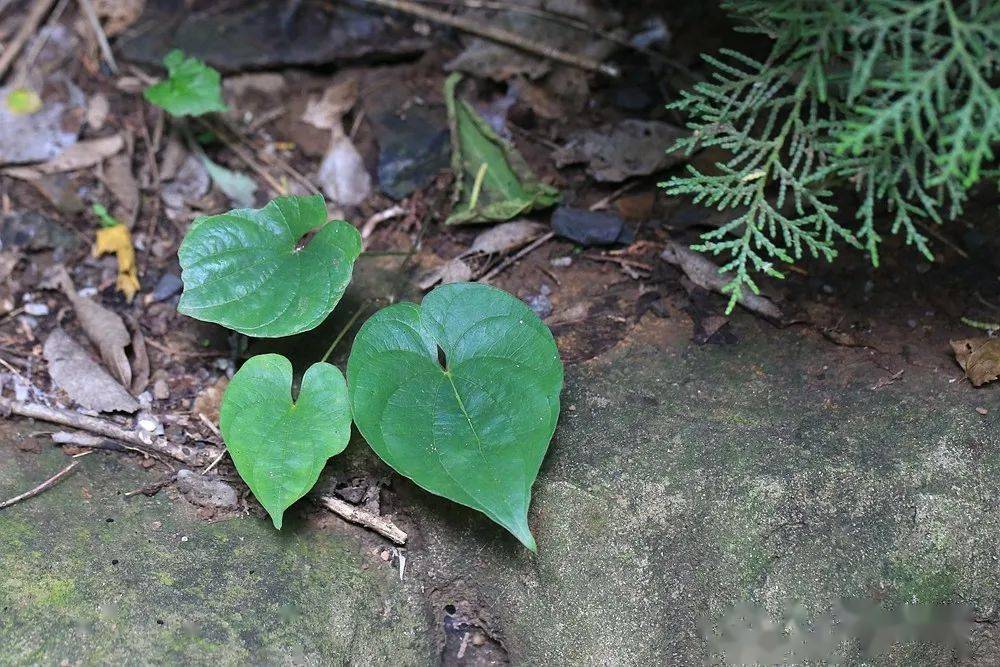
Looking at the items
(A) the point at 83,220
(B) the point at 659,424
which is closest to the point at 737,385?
(B) the point at 659,424

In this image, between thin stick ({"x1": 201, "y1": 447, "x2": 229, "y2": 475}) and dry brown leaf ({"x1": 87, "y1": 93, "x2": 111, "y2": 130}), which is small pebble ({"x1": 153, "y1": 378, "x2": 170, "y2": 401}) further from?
dry brown leaf ({"x1": 87, "y1": 93, "x2": 111, "y2": 130})

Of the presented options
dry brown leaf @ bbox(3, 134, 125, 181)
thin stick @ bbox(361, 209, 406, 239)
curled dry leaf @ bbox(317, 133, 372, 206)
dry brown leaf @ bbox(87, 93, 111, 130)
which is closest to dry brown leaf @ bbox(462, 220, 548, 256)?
thin stick @ bbox(361, 209, 406, 239)

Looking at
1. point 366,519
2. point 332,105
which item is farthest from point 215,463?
point 332,105

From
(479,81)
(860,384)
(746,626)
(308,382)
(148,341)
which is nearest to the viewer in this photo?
(746,626)

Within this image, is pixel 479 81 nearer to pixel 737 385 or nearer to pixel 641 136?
pixel 641 136

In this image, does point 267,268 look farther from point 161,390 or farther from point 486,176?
point 486,176

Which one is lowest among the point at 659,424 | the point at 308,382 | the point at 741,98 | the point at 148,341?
the point at 148,341
